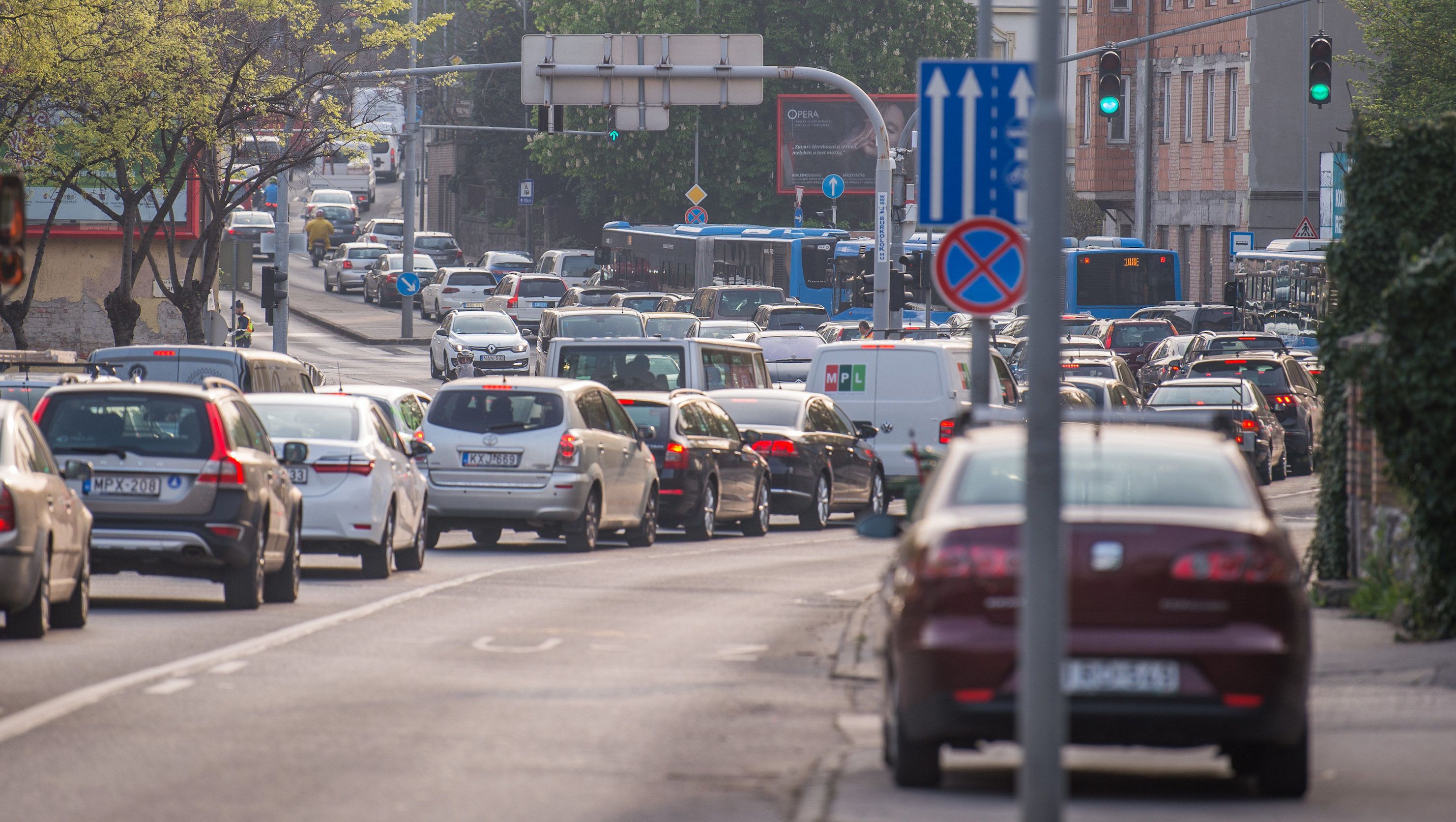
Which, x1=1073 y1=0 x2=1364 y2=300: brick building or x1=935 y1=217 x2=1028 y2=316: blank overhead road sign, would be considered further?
x1=1073 y1=0 x2=1364 y2=300: brick building

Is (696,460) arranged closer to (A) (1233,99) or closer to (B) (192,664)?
(B) (192,664)

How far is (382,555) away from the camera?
19328 mm

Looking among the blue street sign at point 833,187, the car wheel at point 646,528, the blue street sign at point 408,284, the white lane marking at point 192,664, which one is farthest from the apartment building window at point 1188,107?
the white lane marking at point 192,664

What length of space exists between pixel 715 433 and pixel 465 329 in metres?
30.1

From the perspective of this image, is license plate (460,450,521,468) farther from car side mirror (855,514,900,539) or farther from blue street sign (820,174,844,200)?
blue street sign (820,174,844,200)

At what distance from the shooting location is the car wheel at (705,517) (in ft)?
82.0

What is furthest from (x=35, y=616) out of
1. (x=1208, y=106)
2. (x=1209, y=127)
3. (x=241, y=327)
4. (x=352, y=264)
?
(x=352, y=264)

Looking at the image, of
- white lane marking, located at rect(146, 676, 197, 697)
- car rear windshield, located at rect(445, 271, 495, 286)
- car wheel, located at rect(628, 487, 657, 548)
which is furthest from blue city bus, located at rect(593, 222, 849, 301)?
white lane marking, located at rect(146, 676, 197, 697)

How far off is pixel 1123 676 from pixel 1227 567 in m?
0.53

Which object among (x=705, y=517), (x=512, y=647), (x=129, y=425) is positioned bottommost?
(x=705, y=517)

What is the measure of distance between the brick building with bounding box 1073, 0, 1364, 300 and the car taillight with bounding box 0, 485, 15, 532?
5811cm

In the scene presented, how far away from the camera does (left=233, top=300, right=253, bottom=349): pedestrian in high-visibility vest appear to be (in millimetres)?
48562

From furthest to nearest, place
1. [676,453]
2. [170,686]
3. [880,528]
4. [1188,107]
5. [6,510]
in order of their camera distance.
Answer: [1188,107]
[676,453]
[6,510]
[170,686]
[880,528]

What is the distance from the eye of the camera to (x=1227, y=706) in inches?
330
